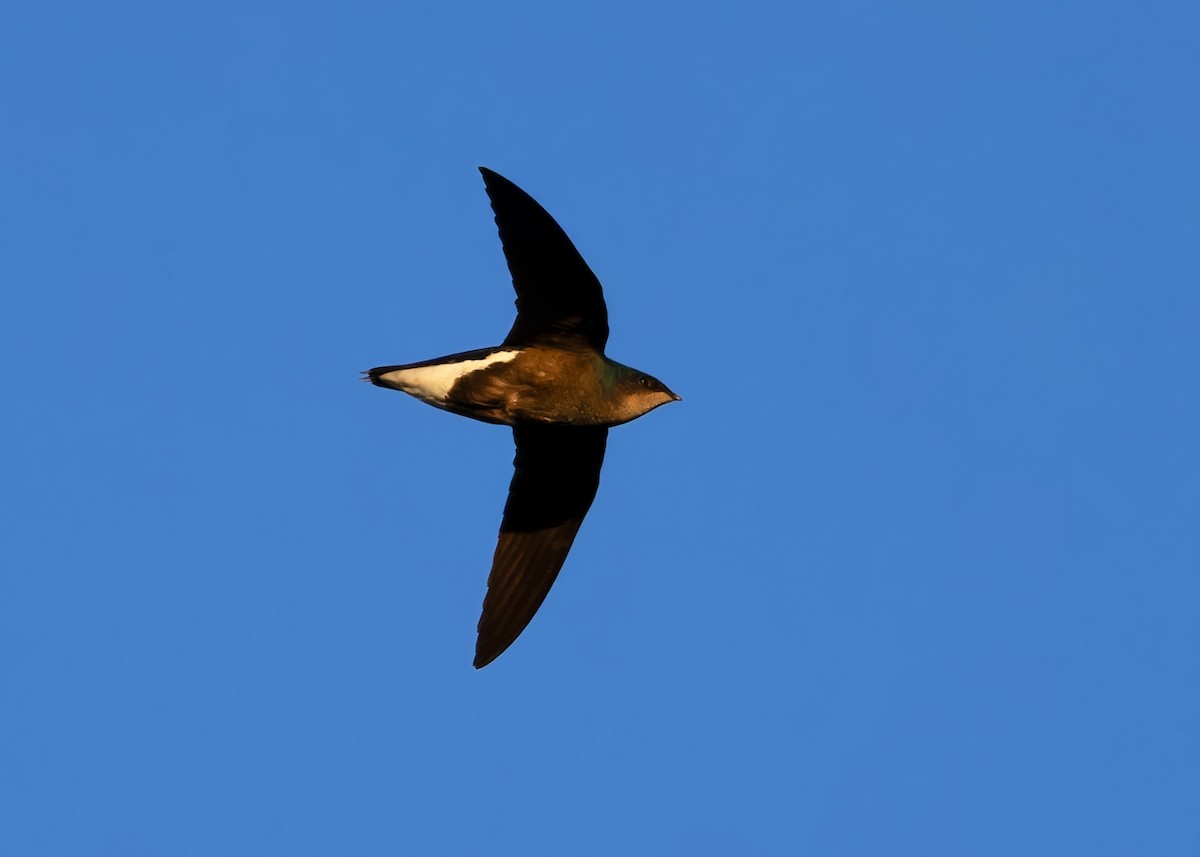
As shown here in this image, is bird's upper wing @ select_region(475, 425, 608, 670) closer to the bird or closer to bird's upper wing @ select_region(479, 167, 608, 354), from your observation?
the bird

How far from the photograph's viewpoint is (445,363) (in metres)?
12.3

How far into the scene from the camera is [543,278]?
12164 mm

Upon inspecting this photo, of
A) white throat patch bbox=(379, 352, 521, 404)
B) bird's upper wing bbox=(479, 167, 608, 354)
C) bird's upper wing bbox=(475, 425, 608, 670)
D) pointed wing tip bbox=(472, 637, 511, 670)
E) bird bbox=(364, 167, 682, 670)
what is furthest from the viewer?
bird's upper wing bbox=(475, 425, 608, 670)

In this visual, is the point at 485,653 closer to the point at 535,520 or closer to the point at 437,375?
the point at 535,520

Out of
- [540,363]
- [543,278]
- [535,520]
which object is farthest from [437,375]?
[535,520]

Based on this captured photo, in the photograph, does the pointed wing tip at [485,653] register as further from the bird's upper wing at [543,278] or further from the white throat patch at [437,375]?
the bird's upper wing at [543,278]

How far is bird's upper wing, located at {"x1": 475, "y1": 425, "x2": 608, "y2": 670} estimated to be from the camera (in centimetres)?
1350

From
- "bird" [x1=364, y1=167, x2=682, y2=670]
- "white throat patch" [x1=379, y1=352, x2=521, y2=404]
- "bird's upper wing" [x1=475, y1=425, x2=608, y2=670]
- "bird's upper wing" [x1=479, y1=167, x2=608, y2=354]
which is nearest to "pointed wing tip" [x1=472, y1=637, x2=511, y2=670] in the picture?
"bird's upper wing" [x1=475, y1=425, x2=608, y2=670]

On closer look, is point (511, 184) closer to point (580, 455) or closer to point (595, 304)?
point (595, 304)

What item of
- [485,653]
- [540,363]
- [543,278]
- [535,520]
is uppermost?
[543,278]

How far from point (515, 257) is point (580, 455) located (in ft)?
6.95

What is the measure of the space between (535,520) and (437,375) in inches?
79.6

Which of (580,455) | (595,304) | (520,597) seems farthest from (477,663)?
(595,304)

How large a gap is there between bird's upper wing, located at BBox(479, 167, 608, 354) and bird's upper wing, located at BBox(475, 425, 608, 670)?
4.11 ft
